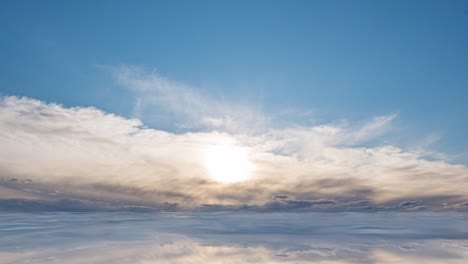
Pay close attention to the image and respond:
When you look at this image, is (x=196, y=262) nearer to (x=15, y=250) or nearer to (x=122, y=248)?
(x=122, y=248)

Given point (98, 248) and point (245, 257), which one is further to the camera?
point (98, 248)

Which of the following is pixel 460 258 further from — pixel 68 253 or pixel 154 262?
pixel 68 253

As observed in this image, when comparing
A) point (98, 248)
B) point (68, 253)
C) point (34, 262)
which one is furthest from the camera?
point (98, 248)

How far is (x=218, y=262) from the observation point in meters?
18.8

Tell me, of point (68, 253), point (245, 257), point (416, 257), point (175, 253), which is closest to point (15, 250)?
point (68, 253)

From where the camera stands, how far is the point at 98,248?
2369cm

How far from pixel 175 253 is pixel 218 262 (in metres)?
4.30

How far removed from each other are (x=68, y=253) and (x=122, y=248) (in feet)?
12.4

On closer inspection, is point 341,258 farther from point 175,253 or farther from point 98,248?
point 98,248

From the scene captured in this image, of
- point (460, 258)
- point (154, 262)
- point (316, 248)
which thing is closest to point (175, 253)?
point (154, 262)

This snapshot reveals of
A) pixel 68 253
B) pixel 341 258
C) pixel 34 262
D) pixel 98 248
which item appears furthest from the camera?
pixel 98 248

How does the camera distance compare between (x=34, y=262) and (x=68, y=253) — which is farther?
(x=68, y=253)

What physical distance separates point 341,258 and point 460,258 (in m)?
7.80

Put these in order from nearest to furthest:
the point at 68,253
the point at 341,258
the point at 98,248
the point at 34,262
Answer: the point at 34,262 < the point at 341,258 < the point at 68,253 < the point at 98,248
